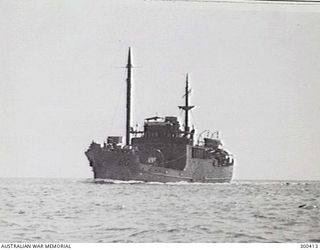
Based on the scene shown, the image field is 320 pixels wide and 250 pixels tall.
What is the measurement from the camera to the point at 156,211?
1464mm

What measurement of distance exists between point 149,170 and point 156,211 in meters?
0.10

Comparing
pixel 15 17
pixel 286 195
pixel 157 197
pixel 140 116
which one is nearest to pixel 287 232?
pixel 286 195

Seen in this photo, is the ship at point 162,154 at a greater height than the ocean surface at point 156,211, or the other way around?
the ship at point 162,154

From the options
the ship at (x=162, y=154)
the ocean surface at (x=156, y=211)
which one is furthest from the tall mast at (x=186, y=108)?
the ocean surface at (x=156, y=211)

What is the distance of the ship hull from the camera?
4.89ft

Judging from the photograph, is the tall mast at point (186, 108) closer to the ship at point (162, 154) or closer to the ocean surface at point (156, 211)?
the ship at point (162, 154)

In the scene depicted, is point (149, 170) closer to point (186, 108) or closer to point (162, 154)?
point (162, 154)

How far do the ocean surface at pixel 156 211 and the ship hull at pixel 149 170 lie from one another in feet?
0.06

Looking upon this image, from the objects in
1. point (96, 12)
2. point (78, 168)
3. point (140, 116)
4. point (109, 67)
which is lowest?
point (78, 168)

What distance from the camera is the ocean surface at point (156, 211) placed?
4.63 feet

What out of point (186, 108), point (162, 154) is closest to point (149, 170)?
point (162, 154)

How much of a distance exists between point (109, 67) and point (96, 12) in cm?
12

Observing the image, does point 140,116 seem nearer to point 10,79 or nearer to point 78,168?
point 78,168

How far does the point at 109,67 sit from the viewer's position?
4.88 feet
